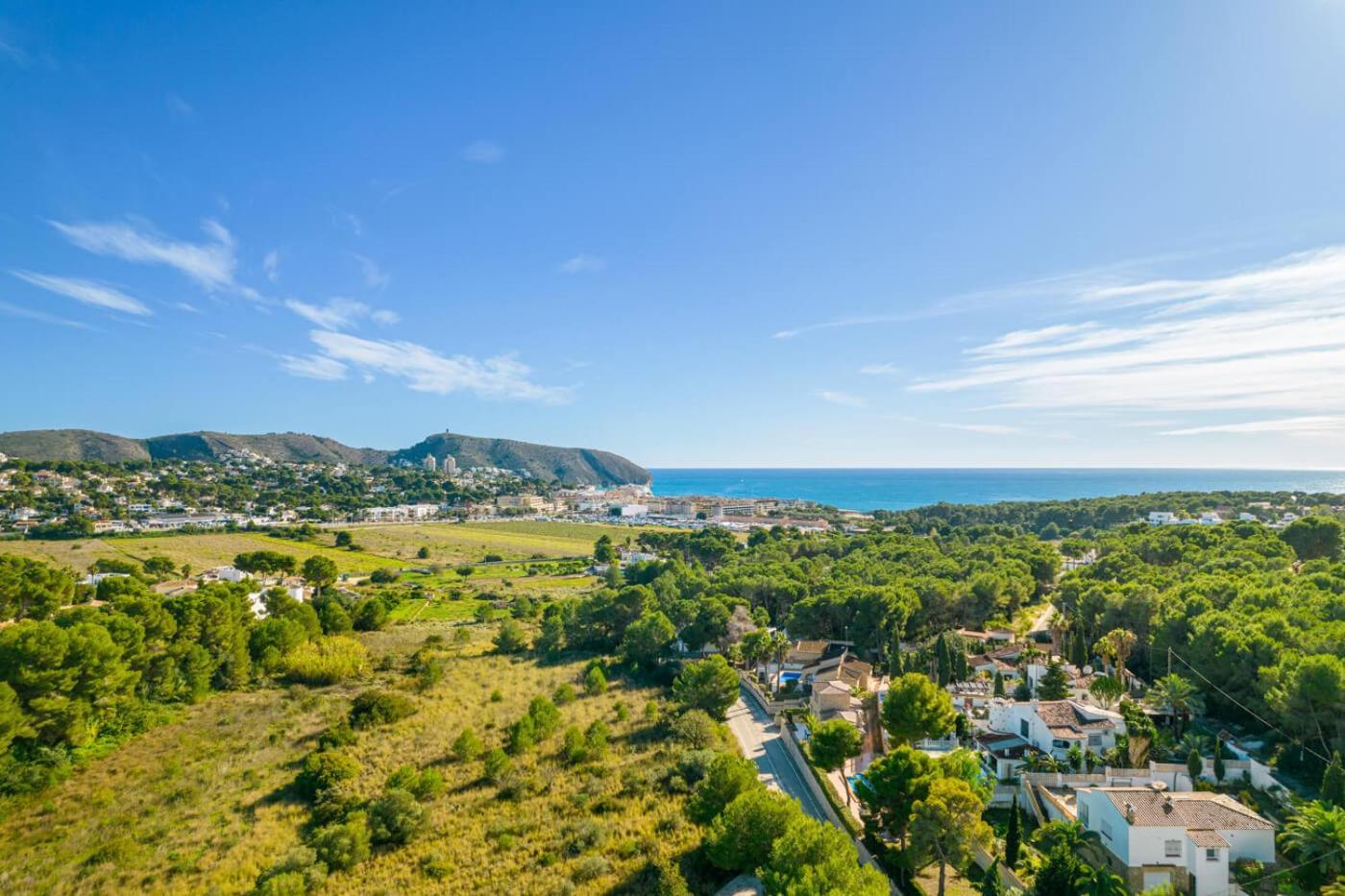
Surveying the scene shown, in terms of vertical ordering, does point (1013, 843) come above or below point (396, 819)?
above

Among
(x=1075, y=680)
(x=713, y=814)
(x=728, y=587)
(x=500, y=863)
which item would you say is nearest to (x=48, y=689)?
(x=500, y=863)

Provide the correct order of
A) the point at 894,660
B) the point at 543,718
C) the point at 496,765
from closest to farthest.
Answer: the point at 496,765, the point at 543,718, the point at 894,660

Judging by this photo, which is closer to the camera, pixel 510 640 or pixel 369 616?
pixel 510 640

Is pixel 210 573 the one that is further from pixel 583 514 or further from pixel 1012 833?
pixel 583 514

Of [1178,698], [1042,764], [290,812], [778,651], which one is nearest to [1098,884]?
[1042,764]

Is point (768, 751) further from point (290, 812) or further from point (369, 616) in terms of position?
point (369, 616)

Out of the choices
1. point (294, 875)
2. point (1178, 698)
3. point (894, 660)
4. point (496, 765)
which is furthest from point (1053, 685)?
point (294, 875)

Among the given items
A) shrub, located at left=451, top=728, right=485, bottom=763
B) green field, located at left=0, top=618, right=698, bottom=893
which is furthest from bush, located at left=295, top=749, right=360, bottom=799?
shrub, located at left=451, top=728, right=485, bottom=763

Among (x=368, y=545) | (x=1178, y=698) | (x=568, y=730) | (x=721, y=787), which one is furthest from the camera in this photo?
(x=368, y=545)

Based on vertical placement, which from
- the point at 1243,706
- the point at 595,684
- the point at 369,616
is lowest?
the point at 595,684
